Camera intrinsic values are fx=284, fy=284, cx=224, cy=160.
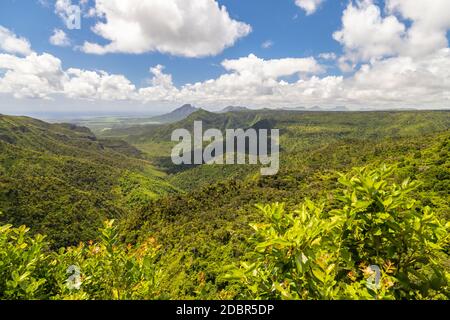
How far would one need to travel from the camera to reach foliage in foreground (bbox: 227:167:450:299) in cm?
279

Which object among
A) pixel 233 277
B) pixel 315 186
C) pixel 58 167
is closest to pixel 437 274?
pixel 233 277

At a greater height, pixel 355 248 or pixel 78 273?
pixel 355 248

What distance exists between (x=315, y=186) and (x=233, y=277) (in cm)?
7433

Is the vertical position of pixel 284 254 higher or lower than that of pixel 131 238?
higher

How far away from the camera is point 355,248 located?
11.0 ft

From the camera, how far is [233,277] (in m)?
3.09

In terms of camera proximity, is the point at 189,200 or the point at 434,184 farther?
the point at 189,200

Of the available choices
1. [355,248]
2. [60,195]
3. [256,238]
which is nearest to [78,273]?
[256,238]

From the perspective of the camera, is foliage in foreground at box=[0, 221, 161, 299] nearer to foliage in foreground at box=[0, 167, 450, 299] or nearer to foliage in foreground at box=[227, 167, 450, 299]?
foliage in foreground at box=[0, 167, 450, 299]

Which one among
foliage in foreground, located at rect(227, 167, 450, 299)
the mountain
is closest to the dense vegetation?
foliage in foreground, located at rect(227, 167, 450, 299)

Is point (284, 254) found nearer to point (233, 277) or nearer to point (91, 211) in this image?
point (233, 277)

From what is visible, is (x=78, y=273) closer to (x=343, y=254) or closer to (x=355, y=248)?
(x=343, y=254)
